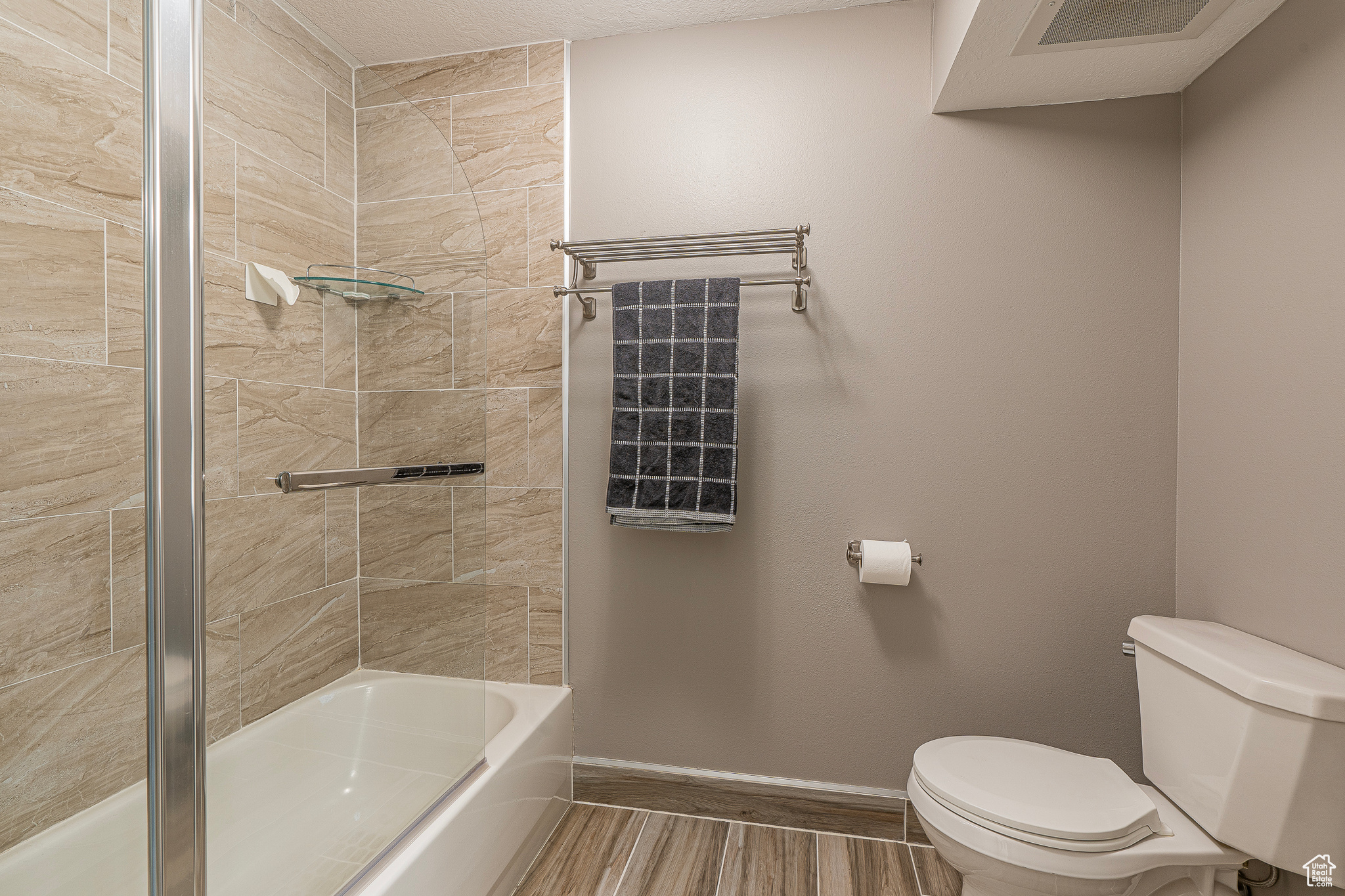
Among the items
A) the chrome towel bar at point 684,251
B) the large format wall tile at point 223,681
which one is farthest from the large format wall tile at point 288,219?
the chrome towel bar at point 684,251

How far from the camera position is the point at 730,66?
1.76m

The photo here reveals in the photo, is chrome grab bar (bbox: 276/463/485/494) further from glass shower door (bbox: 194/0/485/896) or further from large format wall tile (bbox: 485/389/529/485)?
large format wall tile (bbox: 485/389/529/485)

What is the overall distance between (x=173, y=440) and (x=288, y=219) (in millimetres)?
406

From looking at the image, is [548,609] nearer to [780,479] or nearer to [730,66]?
[780,479]

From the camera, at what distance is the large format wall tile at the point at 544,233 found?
1.85 m

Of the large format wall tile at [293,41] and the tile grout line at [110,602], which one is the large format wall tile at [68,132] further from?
the tile grout line at [110,602]

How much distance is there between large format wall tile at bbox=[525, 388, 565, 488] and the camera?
1870 millimetres

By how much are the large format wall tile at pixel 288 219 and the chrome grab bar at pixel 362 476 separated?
321 millimetres

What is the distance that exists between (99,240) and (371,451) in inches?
19.6

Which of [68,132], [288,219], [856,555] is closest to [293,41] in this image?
[288,219]

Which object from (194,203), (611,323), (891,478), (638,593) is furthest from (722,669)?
(194,203)

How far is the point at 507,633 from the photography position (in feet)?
6.27

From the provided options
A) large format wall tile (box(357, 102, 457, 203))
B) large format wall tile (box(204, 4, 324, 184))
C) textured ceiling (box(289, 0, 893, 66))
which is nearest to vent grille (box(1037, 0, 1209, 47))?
→ textured ceiling (box(289, 0, 893, 66))

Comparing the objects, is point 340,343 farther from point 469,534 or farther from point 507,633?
point 507,633
